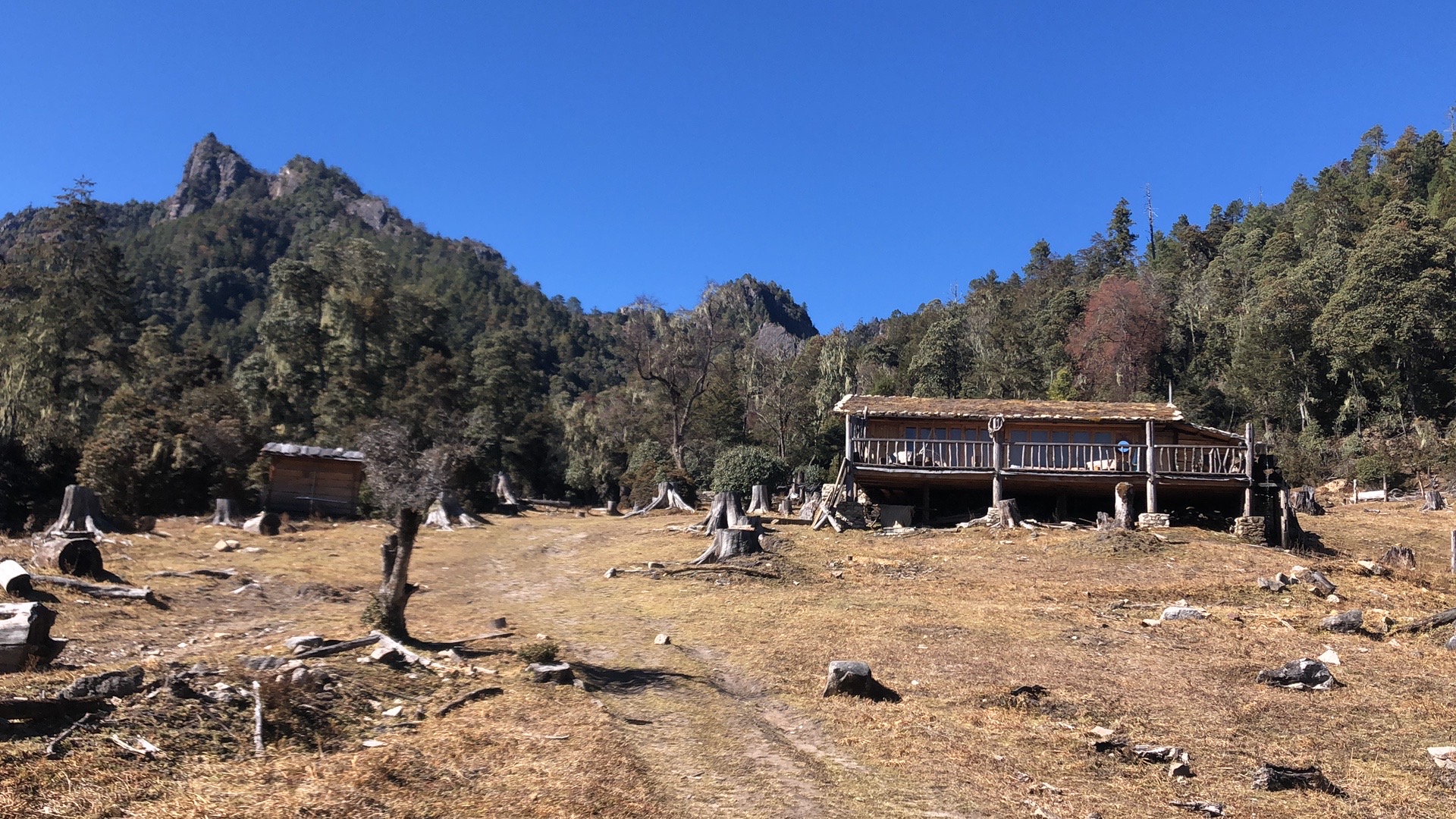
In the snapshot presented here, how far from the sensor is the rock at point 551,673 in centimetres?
952

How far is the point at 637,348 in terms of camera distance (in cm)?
5003

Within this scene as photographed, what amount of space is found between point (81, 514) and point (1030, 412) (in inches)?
1043

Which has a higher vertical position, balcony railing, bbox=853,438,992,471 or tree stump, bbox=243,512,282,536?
balcony railing, bbox=853,438,992,471

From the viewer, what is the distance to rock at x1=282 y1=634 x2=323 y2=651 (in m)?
9.54

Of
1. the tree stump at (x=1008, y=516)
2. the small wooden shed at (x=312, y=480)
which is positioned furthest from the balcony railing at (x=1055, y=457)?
the small wooden shed at (x=312, y=480)

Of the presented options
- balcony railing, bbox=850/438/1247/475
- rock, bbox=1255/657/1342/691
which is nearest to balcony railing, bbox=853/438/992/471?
balcony railing, bbox=850/438/1247/475

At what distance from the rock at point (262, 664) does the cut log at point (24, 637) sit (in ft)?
5.63

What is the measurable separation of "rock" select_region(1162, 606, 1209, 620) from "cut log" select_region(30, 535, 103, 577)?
1692 centimetres

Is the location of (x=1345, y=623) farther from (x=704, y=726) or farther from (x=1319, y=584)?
(x=704, y=726)

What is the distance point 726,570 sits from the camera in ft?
59.6

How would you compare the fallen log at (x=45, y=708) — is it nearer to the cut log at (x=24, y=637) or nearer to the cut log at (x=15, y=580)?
the cut log at (x=24, y=637)

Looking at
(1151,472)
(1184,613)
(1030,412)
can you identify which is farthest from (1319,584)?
(1030,412)

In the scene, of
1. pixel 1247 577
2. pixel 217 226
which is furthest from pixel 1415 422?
pixel 217 226

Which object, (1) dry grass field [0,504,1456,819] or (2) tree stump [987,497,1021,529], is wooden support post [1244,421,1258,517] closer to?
(2) tree stump [987,497,1021,529]
